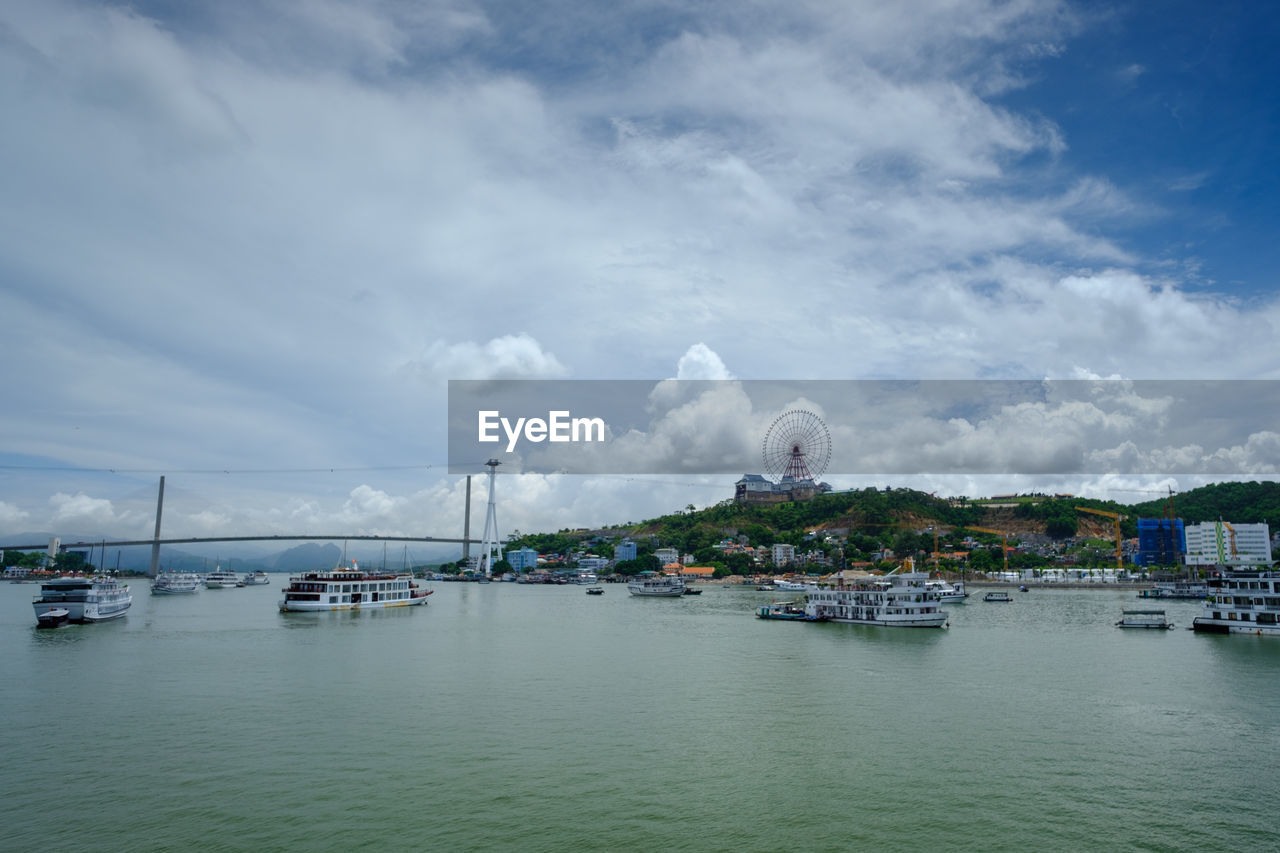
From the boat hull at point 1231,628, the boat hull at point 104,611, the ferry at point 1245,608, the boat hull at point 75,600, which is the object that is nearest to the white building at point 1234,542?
the ferry at point 1245,608

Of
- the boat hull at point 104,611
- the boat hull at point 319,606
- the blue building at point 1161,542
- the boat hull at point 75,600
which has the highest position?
the blue building at point 1161,542

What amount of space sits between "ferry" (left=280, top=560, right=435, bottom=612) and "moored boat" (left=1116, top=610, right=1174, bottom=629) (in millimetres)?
66542

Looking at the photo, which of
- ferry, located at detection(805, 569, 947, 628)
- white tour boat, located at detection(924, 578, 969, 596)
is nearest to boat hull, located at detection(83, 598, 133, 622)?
ferry, located at detection(805, 569, 947, 628)

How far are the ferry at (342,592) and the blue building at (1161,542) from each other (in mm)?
164508

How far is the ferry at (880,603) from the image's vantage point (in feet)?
189

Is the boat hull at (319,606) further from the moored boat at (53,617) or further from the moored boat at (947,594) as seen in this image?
the moored boat at (947,594)

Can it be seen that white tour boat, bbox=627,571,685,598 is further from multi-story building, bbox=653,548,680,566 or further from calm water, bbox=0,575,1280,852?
multi-story building, bbox=653,548,680,566

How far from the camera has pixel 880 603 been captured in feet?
194

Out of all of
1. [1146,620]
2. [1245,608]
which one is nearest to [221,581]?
[1146,620]

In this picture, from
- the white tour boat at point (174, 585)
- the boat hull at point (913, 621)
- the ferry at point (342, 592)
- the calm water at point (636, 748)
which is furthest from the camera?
the white tour boat at point (174, 585)

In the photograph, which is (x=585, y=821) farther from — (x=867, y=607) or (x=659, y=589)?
(x=659, y=589)

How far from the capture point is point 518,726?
26141mm

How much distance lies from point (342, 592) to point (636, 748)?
54896 mm

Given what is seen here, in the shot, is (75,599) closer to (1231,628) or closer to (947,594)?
(1231,628)
